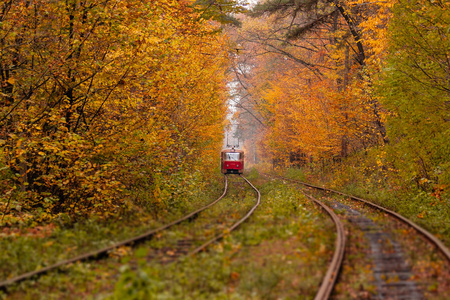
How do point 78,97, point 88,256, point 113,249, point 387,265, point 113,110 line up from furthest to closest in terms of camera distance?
point 113,110
point 78,97
point 113,249
point 387,265
point 88,256

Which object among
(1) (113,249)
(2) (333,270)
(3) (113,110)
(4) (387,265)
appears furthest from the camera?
(3) (113,110)

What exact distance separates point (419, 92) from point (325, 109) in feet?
37.3

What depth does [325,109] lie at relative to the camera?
23.4 metres

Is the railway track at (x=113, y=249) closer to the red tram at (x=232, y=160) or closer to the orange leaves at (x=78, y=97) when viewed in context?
the orange leaves at (x=78, y=97)

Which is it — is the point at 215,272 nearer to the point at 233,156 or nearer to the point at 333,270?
the point at 333,270

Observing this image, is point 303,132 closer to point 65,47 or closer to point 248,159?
point 65,47

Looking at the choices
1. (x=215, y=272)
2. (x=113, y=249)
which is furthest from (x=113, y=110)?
(x=215, y=272)

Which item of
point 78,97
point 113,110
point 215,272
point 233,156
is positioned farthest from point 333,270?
point 233,156

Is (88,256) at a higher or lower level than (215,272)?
higher

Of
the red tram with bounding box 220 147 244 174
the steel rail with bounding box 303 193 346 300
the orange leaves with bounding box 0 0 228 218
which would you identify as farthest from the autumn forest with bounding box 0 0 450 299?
the red tram with bounding box 220 147 244 174

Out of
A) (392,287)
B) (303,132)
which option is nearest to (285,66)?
(303,132)

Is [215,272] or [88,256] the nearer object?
A: [215,272]

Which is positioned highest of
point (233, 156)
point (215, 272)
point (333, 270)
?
point (233, 156)

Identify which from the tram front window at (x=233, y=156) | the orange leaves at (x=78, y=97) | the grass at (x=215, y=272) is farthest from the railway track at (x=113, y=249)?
the tram front window at (x=233, y=156)
